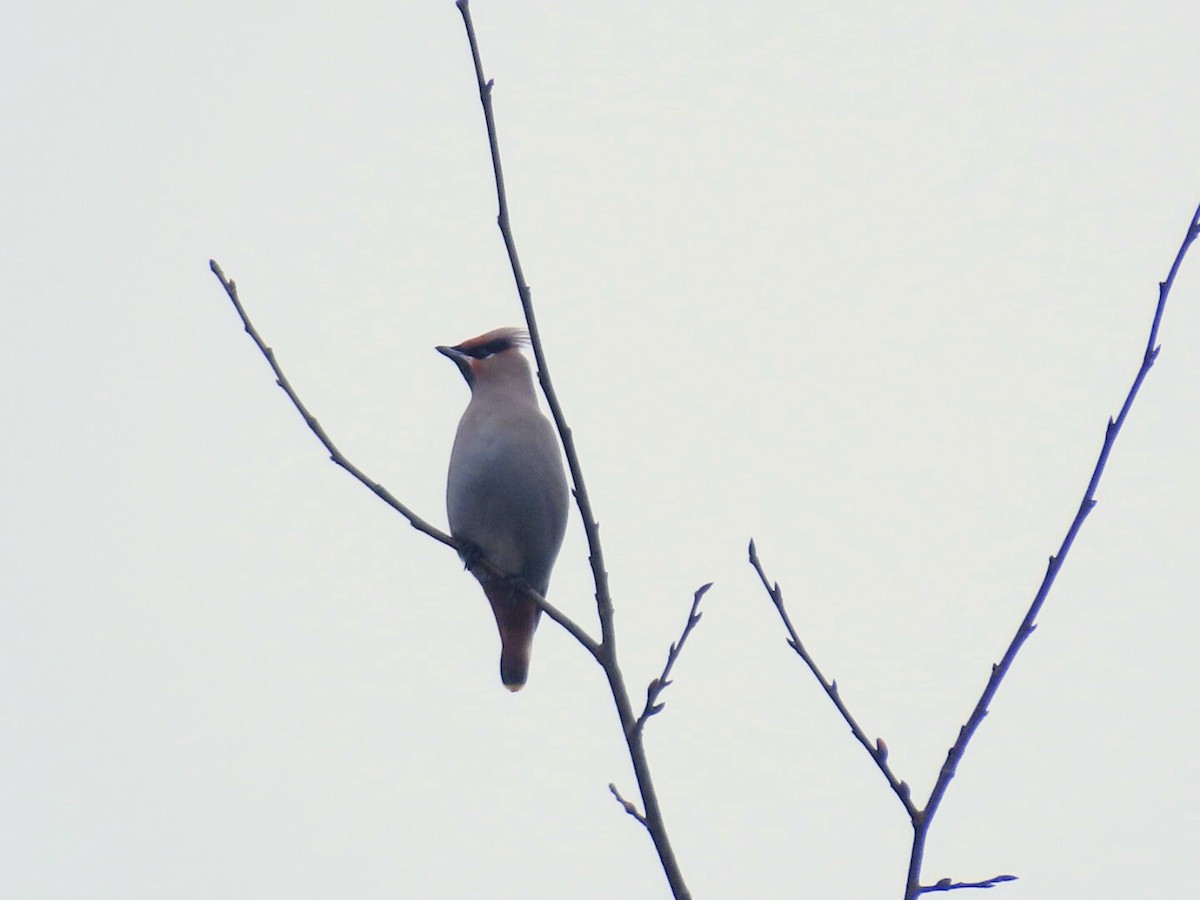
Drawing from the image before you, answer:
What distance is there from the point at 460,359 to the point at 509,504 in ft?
2.45

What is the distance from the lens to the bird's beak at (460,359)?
16.8ft

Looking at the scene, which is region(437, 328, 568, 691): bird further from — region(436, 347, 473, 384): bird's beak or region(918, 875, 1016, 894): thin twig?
region(918, 875, 1016, 894): thin twig

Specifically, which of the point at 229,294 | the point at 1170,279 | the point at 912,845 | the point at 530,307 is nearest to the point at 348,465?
the point at 229,294

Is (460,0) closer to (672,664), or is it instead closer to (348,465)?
(348,465)

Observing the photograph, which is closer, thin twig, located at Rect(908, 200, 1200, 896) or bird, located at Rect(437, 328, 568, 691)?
thin twig, located at Rect(908, 200, 1200, 896)

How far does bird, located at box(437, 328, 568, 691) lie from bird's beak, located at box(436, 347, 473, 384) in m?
0.18

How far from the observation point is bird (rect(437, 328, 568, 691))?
463cm

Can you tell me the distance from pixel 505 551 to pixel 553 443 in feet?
1.29

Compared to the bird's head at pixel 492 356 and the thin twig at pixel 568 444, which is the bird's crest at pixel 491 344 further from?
the thin twig at pixel 568 444

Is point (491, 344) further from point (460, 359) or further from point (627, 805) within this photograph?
point (627, 805)

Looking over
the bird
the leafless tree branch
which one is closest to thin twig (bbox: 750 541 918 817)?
the leafless tree branch

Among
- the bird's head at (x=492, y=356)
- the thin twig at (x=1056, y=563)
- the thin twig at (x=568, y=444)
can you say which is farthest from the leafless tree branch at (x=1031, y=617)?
the bird's head at (x=492, y=356)

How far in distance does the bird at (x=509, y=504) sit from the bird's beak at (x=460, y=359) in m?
0.18

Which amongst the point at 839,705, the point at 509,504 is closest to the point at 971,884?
the point at 839,705
